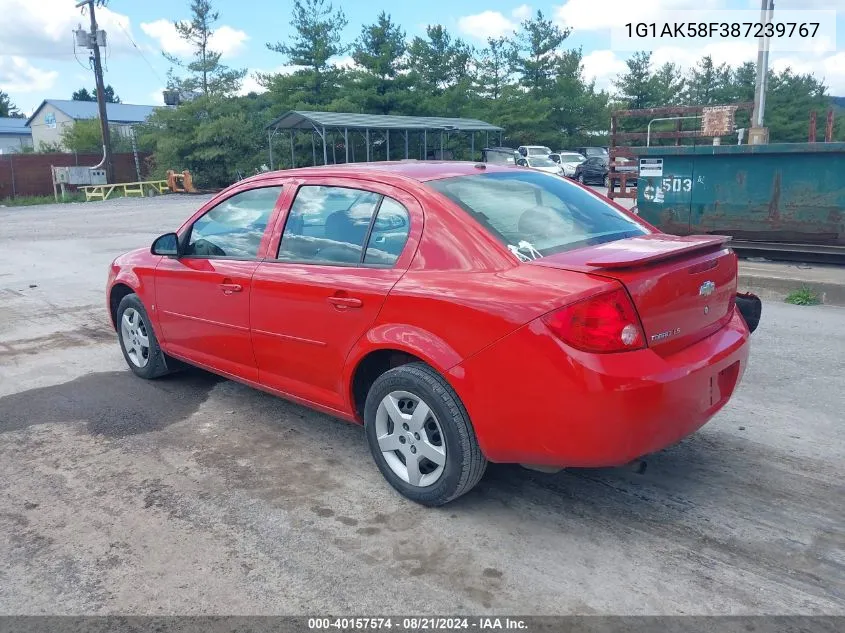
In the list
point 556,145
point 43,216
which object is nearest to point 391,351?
point 43,216

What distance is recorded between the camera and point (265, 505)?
3648 millimetres

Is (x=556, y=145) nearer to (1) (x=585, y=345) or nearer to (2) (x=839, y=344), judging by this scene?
(2) (x=839, y=344)

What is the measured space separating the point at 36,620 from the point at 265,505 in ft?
3.64

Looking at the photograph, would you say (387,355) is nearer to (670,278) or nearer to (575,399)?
(575,399)

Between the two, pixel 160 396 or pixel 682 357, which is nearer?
pixel 682 357

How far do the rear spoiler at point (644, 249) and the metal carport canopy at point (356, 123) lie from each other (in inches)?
1009

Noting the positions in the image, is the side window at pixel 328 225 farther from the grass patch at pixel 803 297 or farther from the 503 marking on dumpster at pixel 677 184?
the 503 marking on dumpster at pixel 677 184

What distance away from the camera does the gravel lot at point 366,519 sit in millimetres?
2889

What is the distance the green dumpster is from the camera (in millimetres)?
8898

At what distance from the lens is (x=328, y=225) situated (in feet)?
13.4

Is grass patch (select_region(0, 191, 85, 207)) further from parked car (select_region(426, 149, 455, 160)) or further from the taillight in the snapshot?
the taillight

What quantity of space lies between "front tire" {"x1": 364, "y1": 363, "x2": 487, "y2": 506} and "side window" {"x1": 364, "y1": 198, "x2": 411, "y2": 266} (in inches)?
22.9

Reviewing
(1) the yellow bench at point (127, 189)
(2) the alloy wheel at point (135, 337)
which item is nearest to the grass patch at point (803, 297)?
(2) the alloy wheel at point (135, 337)

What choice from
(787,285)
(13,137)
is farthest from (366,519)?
(13,137)
